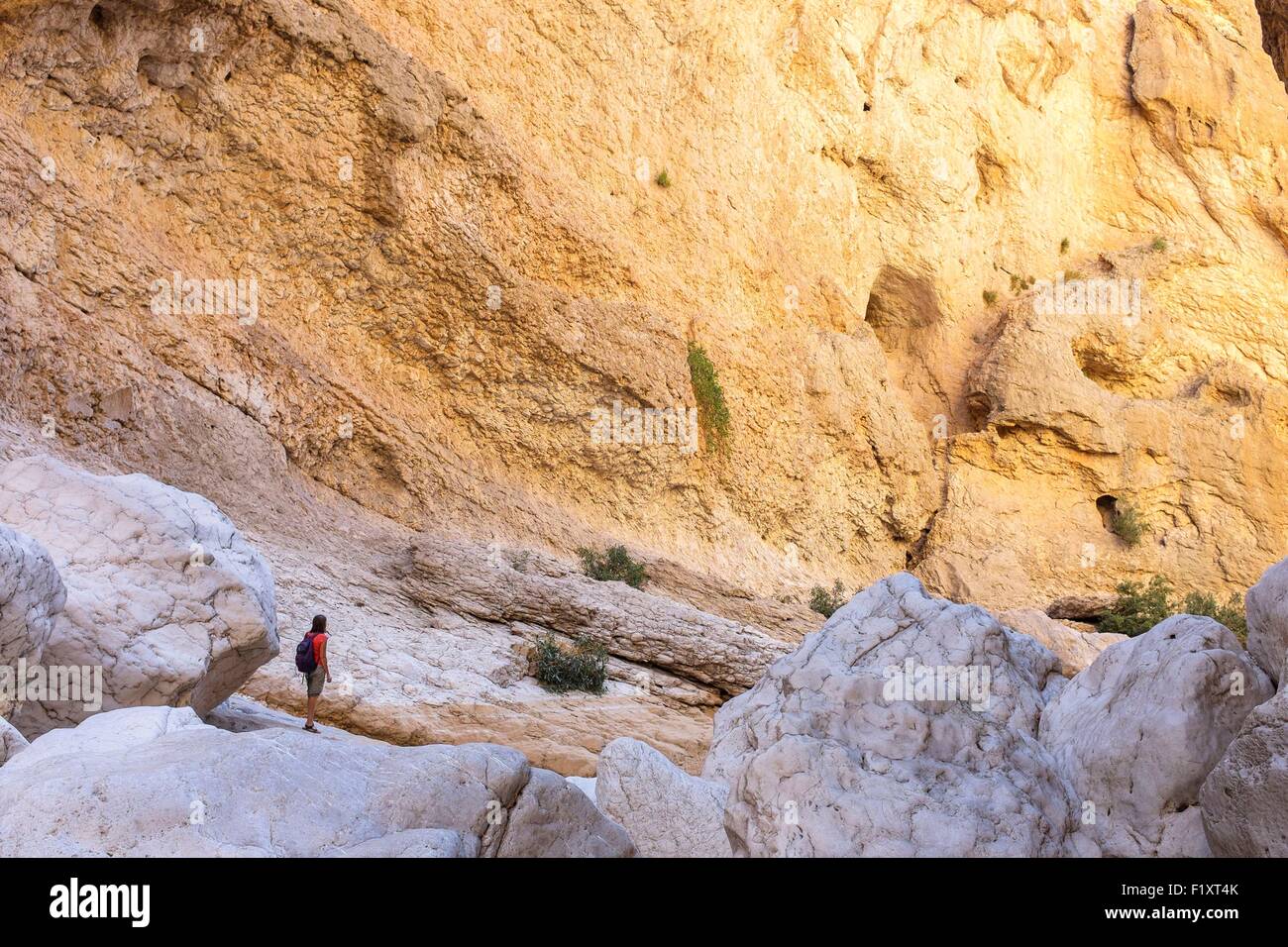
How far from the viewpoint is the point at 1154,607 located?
63.0ft

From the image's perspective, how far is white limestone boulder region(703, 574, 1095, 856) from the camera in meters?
4.21

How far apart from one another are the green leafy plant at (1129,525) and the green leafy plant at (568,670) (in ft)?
50.4

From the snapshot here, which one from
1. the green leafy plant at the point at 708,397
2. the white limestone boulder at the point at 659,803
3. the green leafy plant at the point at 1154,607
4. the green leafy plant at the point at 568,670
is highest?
the green leafy plant at the point at 708,397

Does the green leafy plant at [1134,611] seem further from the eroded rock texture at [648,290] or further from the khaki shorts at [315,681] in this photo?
the khaki shorts at [315,681]

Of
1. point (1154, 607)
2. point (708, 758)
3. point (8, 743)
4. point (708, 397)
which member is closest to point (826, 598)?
point (708, 397)

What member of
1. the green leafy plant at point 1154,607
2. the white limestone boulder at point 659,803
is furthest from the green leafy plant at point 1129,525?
the white limestone boulder at point 659,803

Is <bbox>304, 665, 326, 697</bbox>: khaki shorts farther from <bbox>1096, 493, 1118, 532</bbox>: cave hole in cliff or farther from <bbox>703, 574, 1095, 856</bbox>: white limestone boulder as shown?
<bbox>1096, 493, 1118, 532</bbox>: cave hole in cliff

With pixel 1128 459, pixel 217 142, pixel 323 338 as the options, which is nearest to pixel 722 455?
pixel 323 338

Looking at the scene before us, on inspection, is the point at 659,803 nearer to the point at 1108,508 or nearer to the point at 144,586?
the point at 144,586

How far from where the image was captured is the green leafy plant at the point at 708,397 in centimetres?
1736

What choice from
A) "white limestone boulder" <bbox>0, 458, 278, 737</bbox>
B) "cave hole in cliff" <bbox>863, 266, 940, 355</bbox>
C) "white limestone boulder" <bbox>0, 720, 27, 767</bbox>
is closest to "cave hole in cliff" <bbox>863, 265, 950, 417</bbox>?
"cave hole in cliff" <bbox>863, 266, 940, 355</bbox>

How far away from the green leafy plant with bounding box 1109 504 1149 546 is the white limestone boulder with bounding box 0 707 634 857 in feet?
66.4

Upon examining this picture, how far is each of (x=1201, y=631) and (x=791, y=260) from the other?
15.5 metres

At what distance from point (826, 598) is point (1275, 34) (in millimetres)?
20680
